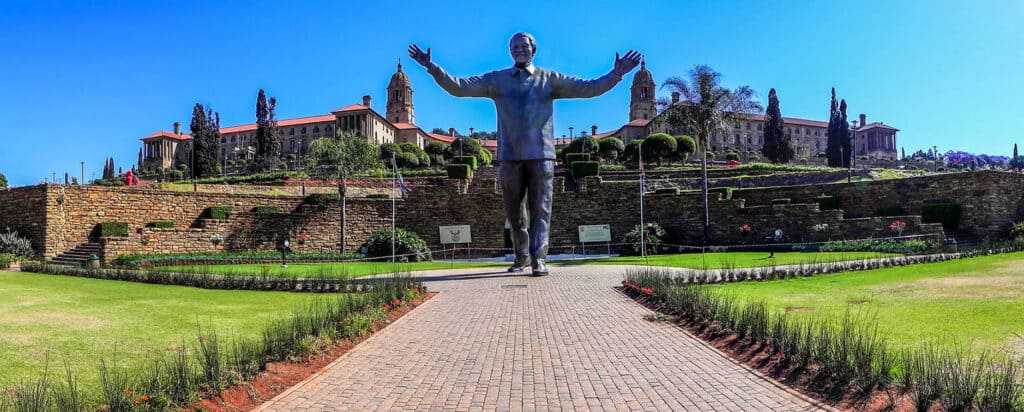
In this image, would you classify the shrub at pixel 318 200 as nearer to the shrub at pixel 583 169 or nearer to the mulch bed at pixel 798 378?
the shrub at pixel 583 169

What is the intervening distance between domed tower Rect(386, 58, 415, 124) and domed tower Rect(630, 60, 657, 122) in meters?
44.9

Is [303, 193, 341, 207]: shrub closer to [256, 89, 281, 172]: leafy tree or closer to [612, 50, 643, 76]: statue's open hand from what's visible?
[612, 50, 643, 76]: statue's open hand

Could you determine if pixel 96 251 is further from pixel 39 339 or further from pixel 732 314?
pixel 732 314

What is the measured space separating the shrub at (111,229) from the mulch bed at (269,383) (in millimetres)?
22403

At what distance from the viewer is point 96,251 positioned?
23156 mm

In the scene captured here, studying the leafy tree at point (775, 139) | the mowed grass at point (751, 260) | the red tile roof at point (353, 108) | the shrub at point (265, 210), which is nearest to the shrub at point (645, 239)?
the mowed grass at point (751, 260)

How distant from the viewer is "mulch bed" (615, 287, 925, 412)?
441cm

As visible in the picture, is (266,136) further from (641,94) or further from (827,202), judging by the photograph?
(641,94)

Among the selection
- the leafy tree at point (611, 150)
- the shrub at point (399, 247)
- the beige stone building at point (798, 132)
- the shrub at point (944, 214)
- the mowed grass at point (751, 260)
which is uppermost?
the beige stone building at point (798, 132)

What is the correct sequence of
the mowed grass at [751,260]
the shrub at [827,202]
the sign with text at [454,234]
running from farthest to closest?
1. the shrub at [827,202]
2. the sign with text at [454,234]
3. the mowed grass at [751,260]

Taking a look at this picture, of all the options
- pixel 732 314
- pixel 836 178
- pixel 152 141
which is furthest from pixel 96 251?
pixel 152 141

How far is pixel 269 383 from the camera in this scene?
5277 millimetres

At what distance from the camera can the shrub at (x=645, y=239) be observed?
26.4 metres

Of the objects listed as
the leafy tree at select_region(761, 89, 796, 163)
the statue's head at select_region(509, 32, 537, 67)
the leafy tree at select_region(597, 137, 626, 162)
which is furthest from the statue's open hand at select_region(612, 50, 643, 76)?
the leafy tree at select_region(761, 89, 796, 163)
